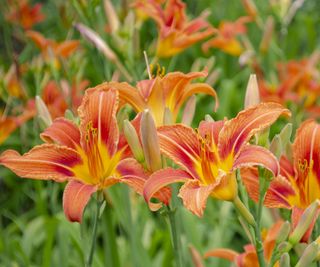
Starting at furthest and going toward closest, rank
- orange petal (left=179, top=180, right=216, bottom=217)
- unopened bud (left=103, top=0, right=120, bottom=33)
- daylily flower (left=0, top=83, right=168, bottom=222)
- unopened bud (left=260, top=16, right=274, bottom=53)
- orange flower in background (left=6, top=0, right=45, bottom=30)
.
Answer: orange flower in background (left=6, top=0, right=45, bottom=30)
unopened bud (left=260, top=16, right=274, bottom=53)
unopened bud (left=103, top=0, right=120, bottom=33)
daylily flower (left=0, top=83, right=168, bottom=222)
orange petal (left=179, top=180, right=216, bottom=217)

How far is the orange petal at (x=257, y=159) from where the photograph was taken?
120 cm

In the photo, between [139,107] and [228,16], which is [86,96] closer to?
[139,107]

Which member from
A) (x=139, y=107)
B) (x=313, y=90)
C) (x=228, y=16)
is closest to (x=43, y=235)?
(x=313, y=90)

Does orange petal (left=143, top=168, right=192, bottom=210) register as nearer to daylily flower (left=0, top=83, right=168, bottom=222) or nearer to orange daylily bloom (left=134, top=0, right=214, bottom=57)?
daylily flower (left=0, top=83, right=168, bottom=222)

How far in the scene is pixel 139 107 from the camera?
1492 millimetres

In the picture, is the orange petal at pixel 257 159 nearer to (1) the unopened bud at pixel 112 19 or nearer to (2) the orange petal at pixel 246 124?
(2) the orange petal at pixel 246 124

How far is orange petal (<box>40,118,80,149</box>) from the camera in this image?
1.46m

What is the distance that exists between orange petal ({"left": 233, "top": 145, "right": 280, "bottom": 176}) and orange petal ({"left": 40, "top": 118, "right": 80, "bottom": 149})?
0.40 metres

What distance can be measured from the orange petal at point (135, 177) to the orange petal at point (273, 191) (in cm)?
18

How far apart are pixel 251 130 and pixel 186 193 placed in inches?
7.4

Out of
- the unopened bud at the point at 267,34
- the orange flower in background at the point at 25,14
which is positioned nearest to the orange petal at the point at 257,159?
the unopened bud at the point at 267,34

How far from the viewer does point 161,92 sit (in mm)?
1477

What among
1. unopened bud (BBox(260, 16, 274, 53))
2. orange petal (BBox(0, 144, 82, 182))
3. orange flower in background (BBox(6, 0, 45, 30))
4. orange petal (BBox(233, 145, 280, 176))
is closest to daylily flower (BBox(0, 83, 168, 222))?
orange petal (BBox(0, 144, 82, 182))

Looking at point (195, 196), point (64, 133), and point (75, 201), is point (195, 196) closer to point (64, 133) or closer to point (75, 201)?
point (75, 201)
